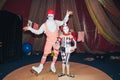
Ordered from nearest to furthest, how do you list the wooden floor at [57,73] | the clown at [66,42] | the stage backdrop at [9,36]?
1. the clown at [66,42]
2. the wooden floor at [57,73]
3. the stage backdrop at [9,36]

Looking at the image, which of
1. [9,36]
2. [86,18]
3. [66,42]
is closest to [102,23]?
[86,18]

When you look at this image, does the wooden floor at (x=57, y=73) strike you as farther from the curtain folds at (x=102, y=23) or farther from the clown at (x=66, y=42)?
the curtain folds at (x=102, y=23)

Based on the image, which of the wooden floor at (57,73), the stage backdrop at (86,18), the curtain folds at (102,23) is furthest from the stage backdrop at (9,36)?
the curtain folds at (102,23)

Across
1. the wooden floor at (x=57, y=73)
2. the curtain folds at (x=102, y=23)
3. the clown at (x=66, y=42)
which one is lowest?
the wooden floor at (x=57, y=73)

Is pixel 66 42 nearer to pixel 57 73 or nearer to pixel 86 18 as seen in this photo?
pixel 57 73

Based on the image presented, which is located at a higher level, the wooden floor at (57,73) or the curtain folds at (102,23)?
the curtain folds at (102,23)

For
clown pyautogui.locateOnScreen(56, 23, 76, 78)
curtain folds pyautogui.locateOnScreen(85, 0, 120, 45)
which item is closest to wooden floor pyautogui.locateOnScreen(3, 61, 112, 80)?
clown pyautogui.locateOnScreen(56, 23, 76, 78)

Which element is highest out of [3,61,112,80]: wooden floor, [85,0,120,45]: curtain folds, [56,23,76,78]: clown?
[85,0,120,45]: curtain folds

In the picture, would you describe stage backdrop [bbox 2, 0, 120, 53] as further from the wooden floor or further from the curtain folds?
the wooden floor

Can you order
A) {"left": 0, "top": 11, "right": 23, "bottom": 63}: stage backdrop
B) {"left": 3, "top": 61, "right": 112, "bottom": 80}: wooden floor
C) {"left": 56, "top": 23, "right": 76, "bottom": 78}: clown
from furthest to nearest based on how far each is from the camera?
{"left": 0, "top": 11, "right": 23, "bottom": 63}: stage backdrop → {"left": 3, "top": 61, "right": 112, "bottom": 80}: wooden floor → {"left": 56, "top": 23, "right": 76, "bottom": 78}: clown

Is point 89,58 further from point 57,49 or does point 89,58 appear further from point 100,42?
point 57,49

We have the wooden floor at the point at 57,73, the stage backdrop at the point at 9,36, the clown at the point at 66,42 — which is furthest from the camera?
the stage backdrop at the point at 9,36

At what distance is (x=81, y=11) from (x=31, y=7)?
1368mm

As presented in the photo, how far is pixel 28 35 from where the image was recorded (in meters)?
6.61
